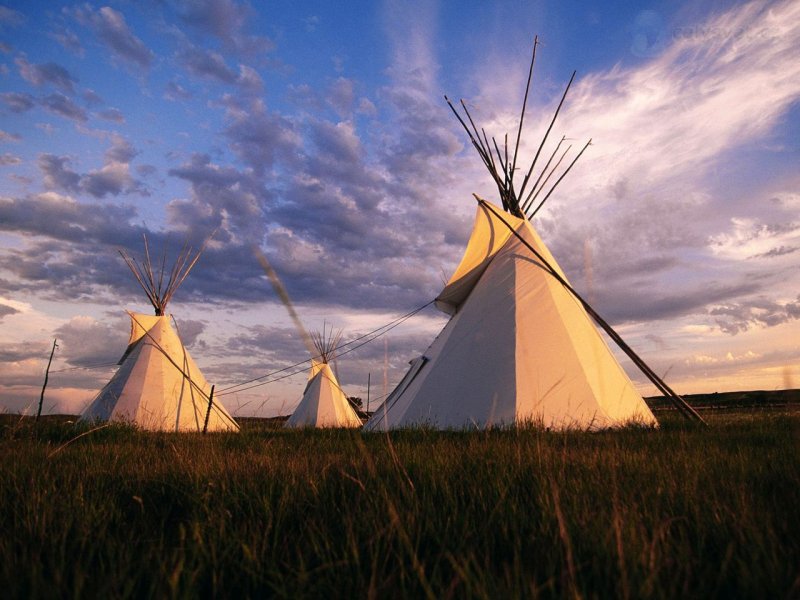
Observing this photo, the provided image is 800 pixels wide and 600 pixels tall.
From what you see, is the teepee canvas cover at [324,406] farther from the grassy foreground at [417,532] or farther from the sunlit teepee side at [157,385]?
the grassy foreground at [417,532]

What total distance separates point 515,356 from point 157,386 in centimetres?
986

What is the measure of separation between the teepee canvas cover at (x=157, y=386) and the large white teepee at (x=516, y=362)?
6992 millimetres

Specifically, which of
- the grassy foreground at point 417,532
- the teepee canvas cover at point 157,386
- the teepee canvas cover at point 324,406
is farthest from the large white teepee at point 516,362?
the teepee canvas cover at point 324,406

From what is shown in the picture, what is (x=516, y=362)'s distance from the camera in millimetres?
6672

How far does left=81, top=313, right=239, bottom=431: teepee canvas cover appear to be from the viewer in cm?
1239

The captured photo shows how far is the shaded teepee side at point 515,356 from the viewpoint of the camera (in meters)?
6.48

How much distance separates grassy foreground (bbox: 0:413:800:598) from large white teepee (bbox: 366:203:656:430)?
11.8 feet

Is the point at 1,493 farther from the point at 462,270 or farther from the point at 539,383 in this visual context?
the point at 462,270

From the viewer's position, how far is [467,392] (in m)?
6.76

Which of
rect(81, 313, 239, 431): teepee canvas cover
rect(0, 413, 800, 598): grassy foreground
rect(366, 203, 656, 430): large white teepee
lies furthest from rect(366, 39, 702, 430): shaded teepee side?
rect(81, 313, 239, 431): teepee canvas cover

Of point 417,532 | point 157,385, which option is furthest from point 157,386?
point 417,532

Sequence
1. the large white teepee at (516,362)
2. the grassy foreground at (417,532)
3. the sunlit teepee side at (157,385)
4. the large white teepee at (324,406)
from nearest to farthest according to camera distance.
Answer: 1. the grassy foreground at (417,532)
2. the large white teepee at (516,362)
3. the sunlit teepee side at (157,385)
4. the large white teepee at (324,406)

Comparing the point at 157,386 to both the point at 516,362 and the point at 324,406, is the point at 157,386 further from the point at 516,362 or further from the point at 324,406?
the point at 516,362

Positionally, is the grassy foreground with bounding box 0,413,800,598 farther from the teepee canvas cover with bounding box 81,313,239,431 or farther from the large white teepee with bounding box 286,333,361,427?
the large white teepee with bounding box 286,333,361,427
